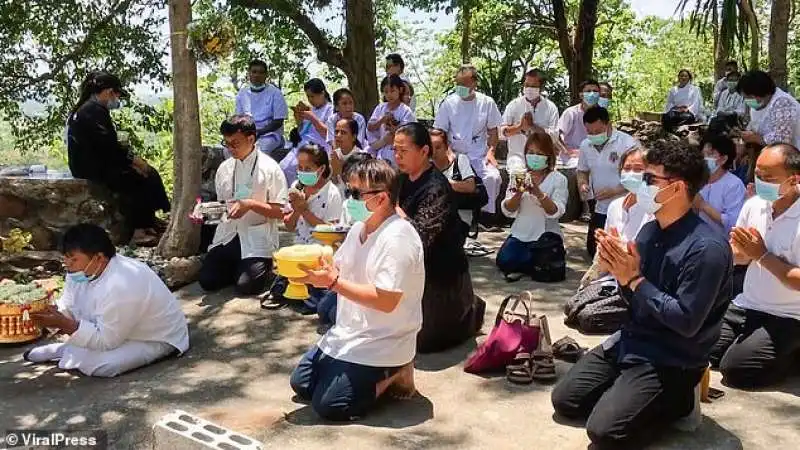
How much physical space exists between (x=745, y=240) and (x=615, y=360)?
1.12 m

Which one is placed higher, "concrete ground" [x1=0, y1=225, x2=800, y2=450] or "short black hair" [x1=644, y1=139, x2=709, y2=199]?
"short black hair" [x1=644, y1=139, x2=709, y2=199]

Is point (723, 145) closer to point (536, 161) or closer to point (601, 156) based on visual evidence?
point (536, 161)

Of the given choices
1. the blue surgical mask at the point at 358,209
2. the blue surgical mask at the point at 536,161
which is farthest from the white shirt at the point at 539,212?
the blue surgical mask at the point at 358,209

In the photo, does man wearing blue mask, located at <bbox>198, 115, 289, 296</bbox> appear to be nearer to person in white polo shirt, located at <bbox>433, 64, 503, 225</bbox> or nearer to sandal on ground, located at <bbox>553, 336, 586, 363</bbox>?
person in white polo shirt, located at <bbox>433, 64, 503, 225</bbox>

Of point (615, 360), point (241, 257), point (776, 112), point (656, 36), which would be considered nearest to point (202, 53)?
point (241, 257)

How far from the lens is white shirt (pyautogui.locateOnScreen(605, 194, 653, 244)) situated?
5.39 meters

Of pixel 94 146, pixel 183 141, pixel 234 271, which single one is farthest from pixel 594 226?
pixel 94 146

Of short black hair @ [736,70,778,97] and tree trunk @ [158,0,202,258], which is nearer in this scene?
tree trunk @ [158,0,202,258]

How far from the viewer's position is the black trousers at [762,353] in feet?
14.0

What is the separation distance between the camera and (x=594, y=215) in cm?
723

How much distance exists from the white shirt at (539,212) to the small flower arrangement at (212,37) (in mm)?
2632

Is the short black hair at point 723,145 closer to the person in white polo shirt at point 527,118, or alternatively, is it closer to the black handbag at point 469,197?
the black handbag at point 469,197

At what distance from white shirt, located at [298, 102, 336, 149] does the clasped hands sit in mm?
5110

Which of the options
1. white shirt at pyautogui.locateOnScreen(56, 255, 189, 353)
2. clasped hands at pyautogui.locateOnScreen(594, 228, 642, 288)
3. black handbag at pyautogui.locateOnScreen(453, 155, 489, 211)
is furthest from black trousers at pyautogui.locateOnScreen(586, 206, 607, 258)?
white shirt at pyautogui.locateOnScreen(56, 255, 189, 353)
